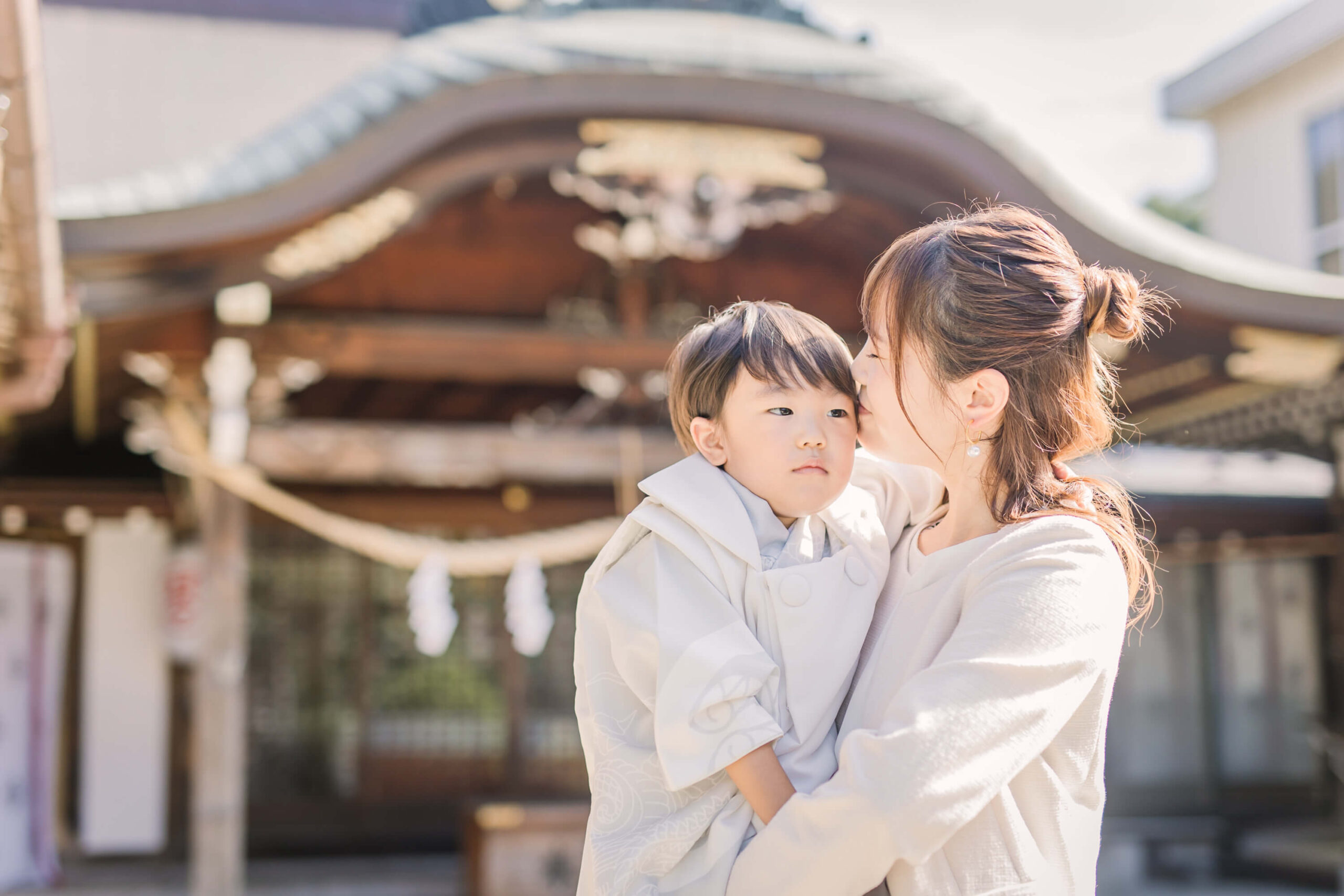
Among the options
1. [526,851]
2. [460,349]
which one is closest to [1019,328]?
[460,349]

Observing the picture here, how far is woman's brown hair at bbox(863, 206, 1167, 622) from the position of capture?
4.54 ft

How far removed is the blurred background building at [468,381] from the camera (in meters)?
5.20

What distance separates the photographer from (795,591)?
1425 mm

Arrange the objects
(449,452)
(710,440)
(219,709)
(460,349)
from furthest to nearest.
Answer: (460,349)
(449,452)
(219,709)
(710,440)

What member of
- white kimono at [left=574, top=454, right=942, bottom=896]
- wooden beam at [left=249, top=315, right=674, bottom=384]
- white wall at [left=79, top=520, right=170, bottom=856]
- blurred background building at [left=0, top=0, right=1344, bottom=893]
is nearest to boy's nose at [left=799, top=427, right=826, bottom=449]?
white kimono at [left=574, top=454, right=942, bottom=896]

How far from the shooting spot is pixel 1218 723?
10352 millimetres

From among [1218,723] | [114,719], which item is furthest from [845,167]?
[1218,723]

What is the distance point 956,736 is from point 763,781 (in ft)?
0.77

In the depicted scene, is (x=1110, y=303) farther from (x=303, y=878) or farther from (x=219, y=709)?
(x=303, y=878)

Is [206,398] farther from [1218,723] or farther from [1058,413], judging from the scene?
[1218,723]

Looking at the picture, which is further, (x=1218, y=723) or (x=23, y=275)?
(x=1218, y=723)

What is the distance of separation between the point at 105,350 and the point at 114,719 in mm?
3690

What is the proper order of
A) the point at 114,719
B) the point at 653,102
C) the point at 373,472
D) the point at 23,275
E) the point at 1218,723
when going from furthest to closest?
the point at 1218,723 → the point at 114,719 → the point at 373,472 → the point at 653,102 → the point at 23,275

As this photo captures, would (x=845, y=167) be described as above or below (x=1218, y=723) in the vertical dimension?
above
